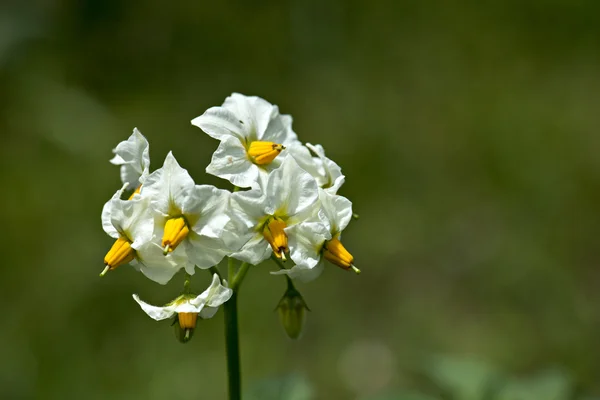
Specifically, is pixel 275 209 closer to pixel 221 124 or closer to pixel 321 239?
pixel 321 239

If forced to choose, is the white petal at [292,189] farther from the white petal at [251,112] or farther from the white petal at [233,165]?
the white petal at [251,112]

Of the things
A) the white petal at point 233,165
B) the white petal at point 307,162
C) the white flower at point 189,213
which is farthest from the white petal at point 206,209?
the white petal at point 307,162

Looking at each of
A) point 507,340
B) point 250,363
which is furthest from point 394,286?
point 250,363

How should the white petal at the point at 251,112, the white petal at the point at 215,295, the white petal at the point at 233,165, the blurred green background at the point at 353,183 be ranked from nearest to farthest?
1. the white petal at the point at 215,295
2. the white petal at the point at 233,165
3. the white petal at the point at 251,112
4. the blurred green background at the point at 353,183

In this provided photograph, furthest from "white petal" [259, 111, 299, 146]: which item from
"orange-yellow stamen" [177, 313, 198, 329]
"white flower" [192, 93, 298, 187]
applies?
"orange-yellow stamen" [177, 313, 198, 329]

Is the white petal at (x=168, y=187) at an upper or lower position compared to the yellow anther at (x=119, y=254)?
upper

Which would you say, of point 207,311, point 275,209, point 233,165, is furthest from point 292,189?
point 207,311
